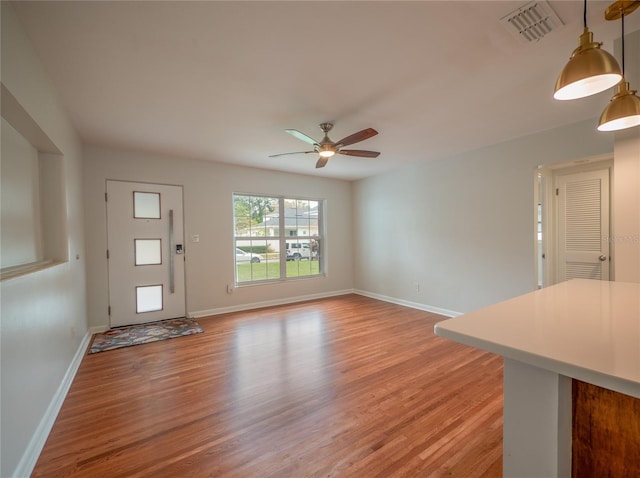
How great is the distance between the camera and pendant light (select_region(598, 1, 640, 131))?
1.37 m

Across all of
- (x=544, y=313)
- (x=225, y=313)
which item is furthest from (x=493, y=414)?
(x=225, y=313)

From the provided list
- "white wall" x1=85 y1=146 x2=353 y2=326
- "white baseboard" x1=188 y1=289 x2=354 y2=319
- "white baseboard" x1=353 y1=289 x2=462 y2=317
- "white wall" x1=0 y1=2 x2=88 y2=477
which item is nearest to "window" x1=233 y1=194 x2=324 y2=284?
"white wall" x1=85 y1=146 x2=353 y2=326

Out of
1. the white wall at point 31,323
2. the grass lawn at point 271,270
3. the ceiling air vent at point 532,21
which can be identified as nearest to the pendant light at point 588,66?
the ceiling air vent at point 532,21

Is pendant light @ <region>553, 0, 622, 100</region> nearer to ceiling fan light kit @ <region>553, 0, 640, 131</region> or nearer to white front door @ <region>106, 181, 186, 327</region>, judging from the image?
ceiling fan light kit @ <region>553, 0, 640, 131</region>

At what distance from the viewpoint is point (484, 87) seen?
236 centimetres

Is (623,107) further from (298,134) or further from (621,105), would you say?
(298,134)

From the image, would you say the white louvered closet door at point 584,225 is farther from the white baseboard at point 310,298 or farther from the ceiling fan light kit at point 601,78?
the ceiling fan light kit at point 601,78

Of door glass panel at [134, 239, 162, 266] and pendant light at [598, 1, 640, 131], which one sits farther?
door glass panel at [134, 239, 162, 266]

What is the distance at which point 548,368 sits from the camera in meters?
0.72

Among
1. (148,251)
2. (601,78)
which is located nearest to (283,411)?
(601,78)

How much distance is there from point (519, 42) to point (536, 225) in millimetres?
2424

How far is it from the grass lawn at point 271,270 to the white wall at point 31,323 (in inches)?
100

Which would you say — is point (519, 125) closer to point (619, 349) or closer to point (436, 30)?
point (436, 30)

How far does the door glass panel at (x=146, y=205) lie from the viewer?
13.4 ft
